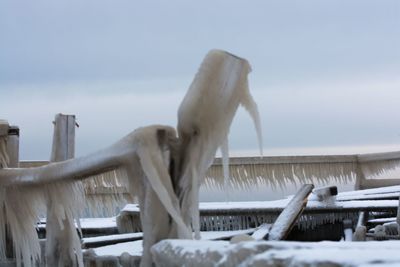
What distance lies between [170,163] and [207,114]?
1.88ft

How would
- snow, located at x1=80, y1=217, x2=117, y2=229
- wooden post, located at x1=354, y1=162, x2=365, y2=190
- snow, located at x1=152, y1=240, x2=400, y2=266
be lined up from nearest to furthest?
snow, located at x1=152, y1=240, x2=400, y2=266, snow, located at x1=80, y1=217, x2=117, y2=229, wooden post, located at x1=354, y1=162, x2=365, y2=190

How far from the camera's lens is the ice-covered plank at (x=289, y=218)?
25.6 feet

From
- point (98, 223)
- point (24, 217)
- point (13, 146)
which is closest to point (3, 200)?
point (24, 217)

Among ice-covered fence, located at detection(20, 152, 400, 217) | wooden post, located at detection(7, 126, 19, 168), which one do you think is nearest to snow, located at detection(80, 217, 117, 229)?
ice-covered fence, located at detection(20, 152, 400, 217)

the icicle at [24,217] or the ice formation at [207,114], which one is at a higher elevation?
the ice formation at [207,114]

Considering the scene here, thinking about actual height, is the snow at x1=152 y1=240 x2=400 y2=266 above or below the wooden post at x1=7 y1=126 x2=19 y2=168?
below

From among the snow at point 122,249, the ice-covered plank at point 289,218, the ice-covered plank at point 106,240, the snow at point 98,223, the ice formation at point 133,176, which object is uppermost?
the ice formation at point 133,176

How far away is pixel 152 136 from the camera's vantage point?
4.77 metres

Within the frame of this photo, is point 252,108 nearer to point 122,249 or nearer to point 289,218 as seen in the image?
point 122,249

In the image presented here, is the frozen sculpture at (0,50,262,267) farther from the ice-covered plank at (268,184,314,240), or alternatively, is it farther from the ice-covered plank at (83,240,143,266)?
the ice-covered plank at (268,184,314,240)

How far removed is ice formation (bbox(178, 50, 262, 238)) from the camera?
14.2ft

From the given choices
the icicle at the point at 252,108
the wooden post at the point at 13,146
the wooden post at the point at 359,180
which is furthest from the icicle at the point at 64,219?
the wooden post at the point at 359,180

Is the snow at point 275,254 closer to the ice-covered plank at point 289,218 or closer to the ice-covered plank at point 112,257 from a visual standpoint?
the ice-covered plank at point 112,257

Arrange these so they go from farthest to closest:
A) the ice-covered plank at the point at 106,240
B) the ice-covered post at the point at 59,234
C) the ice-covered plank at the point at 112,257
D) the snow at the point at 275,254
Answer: the ice-covered plank at the point at 106,240, the ice-covered plank at the point at 112,257, the ice-covered post at the point at 59,234, the snow at the point at 275,254
